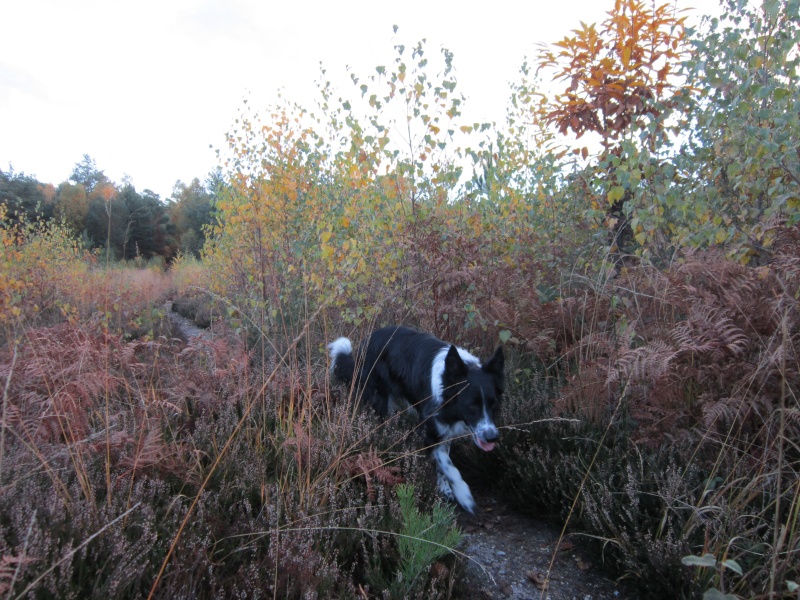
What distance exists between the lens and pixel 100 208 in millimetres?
7387

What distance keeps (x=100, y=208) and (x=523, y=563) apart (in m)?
7.61

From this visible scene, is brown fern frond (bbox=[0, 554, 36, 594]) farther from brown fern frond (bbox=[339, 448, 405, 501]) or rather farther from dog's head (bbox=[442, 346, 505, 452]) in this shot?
dog's head (bbox=[442, 346, 505, 452])

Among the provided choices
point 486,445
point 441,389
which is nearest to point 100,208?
point 441,389

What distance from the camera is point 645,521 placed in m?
2.37

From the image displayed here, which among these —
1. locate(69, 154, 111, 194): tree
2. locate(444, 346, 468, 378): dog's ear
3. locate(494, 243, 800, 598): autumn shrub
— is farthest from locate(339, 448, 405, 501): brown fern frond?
locate(69, 154, 111, 194): tree

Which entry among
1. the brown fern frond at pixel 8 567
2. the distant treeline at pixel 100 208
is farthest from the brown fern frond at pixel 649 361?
the distant treeline at pixel 100 208

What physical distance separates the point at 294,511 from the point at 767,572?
1.98 metres

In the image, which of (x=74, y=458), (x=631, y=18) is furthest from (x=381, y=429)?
(x=631, y=18)

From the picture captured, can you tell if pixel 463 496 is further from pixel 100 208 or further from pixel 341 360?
pixel 100 208

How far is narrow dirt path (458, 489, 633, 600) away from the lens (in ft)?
7.52

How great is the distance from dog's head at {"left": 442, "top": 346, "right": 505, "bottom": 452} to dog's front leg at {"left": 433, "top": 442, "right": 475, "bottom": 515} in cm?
26

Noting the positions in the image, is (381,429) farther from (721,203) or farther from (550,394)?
A: (721,203)

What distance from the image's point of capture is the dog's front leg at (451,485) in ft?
10.4

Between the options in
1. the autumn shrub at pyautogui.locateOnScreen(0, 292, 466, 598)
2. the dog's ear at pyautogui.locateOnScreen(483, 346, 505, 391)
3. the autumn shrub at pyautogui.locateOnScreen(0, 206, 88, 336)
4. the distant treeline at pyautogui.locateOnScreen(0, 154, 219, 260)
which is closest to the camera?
the autumn shrub at pyautogui.locateOnScreen(0, 292, 466, 598)
